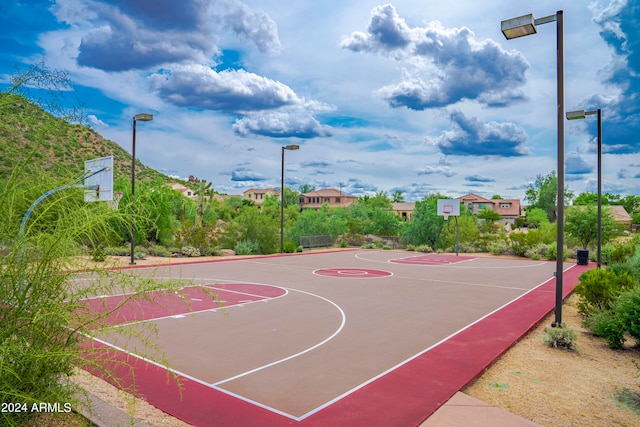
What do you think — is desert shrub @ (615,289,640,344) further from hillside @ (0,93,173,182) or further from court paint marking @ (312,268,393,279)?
court paint marking @ (312,268,393,279)

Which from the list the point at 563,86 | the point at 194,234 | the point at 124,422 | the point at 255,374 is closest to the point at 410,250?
the point at 194,234

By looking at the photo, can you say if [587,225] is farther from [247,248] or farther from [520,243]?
[247,248]

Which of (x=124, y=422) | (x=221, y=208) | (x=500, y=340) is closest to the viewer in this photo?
(x=124, y=422)

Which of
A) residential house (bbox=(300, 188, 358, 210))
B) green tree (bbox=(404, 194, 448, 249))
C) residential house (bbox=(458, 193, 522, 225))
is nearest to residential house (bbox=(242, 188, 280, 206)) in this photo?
residential house (bbox=(300, 188, 358, 210))

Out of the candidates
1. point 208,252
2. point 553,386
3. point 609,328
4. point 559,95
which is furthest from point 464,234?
point 553,386

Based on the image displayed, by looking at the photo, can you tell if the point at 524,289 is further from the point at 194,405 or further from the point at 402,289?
the point at 194,405

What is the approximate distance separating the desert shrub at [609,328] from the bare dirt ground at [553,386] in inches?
7.1

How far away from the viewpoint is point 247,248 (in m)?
30.3

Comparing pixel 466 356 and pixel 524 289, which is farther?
pixel 524 289

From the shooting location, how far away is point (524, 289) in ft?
52.9

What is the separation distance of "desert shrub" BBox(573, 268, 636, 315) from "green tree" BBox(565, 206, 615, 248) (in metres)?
21.4

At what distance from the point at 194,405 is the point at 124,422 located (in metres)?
0.96

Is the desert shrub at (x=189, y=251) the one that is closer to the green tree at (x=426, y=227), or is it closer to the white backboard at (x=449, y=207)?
the white backboard at (x=449, y=207)

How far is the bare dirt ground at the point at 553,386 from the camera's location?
5555 millimetres
